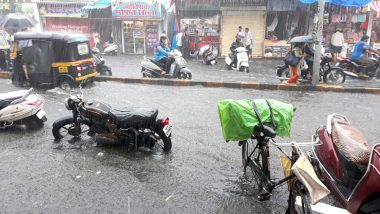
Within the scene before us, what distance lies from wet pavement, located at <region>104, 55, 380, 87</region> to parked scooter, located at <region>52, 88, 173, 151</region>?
7.18m

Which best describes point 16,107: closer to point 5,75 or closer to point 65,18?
point 5,75

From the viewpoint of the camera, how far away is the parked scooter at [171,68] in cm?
1250

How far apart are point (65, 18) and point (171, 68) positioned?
50.4ft

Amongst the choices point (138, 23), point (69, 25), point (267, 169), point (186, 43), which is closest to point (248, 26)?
point (186, 43)

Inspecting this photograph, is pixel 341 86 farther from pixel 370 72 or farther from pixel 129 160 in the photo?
pixel 129 160

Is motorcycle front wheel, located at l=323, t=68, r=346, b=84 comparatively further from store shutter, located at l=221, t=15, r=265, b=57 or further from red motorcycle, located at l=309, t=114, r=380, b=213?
store shutter, located at l=221, t=15, r=265, b=57

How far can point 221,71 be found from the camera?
15508mm

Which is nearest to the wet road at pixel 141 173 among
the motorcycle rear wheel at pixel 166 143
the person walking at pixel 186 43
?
the motorcycle rear wheel at pixel 166 143

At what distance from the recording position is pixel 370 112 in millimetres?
8359

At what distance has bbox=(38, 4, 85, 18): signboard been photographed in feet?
79.2

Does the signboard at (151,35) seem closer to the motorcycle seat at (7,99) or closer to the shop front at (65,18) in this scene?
the shop front at (65,18)

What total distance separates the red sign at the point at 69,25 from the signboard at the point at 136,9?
3.32 metres

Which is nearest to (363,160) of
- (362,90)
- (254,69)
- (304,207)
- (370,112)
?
(304,207)

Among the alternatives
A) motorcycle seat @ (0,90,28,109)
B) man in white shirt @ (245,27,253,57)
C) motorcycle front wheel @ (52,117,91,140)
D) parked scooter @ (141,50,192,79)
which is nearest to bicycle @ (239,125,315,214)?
motorcycle front wheel @ (52,117,91,140)
